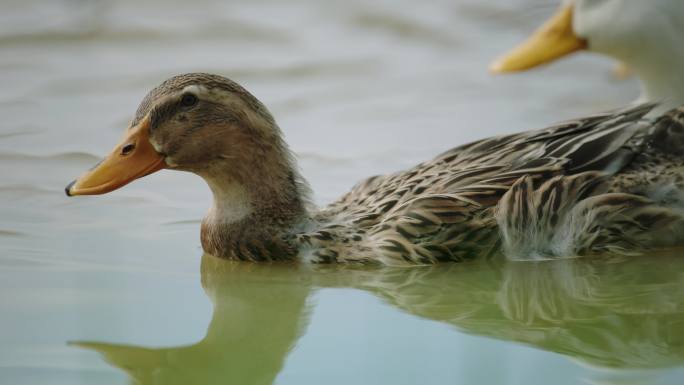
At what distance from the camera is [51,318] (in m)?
4.59

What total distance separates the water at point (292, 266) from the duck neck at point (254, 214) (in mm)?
96

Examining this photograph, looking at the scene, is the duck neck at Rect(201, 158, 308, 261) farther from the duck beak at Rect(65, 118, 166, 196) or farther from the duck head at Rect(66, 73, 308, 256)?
the duck beak at Rect(65, 118, 166, 196)

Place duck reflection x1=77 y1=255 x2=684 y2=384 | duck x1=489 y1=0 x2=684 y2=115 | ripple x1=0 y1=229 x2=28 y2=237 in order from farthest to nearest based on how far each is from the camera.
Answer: duck x1=489 y1=0 x2=684 y2=115
ripple x1=0 y1=229 x2=28 y2=237
duck reflection x1=77 y1=255 x2=684 y2=384

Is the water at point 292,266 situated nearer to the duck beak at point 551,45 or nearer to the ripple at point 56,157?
the ripple at point 56,157

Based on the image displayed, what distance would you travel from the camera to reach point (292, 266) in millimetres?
5371

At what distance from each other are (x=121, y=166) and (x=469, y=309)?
5.35ft

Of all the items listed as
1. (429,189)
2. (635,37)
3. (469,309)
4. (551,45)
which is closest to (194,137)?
(429,189)

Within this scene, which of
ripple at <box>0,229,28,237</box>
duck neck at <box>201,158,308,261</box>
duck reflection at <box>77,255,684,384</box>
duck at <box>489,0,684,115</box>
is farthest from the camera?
→ duck at <box>489,0,684,115</box>

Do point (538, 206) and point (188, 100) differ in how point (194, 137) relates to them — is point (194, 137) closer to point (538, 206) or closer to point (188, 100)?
point (188, 100)

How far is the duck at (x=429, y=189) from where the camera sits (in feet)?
17.0

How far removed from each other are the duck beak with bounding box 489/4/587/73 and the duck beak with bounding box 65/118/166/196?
2780mm

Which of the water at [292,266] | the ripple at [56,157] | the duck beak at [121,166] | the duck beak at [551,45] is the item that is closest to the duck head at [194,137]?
the duck beak at [121,166]

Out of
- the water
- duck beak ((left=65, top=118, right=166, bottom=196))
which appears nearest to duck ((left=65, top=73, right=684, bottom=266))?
duck beak ((left=65, top=118, right=166, bottom=196))

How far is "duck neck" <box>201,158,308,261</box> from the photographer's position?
5379 millimetres
